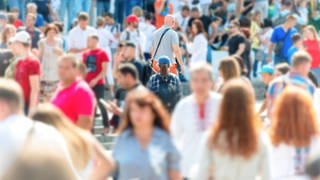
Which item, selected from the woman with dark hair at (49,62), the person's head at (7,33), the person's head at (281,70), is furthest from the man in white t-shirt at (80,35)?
the person's head at (281,70)

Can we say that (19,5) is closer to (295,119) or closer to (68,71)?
(68,71)

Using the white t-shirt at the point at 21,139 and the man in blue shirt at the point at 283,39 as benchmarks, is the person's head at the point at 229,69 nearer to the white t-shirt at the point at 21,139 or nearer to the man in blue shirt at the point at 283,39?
the white t-shirt at the point at 21,139

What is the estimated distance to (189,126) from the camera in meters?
10.0

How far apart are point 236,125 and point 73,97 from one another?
2.31m

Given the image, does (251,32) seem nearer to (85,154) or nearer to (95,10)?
(95,10)

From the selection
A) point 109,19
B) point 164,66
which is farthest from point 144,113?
point 109,19

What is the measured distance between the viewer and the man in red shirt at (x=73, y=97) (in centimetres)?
1064

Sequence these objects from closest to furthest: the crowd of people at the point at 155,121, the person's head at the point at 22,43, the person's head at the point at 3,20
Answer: the crowd of people at the point at 155,121
the person's head at the point at 22,43
the person's head at the point at 3,20

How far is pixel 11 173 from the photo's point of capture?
7219 mm

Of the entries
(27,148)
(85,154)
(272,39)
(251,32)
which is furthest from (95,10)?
(27,148)

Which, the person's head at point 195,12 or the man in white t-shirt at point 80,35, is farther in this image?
the person's head at point 195,12

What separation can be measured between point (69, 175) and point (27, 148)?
0.98ft

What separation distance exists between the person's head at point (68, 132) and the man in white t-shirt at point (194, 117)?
123cm

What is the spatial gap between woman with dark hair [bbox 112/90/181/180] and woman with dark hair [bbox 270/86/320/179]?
800 mm
